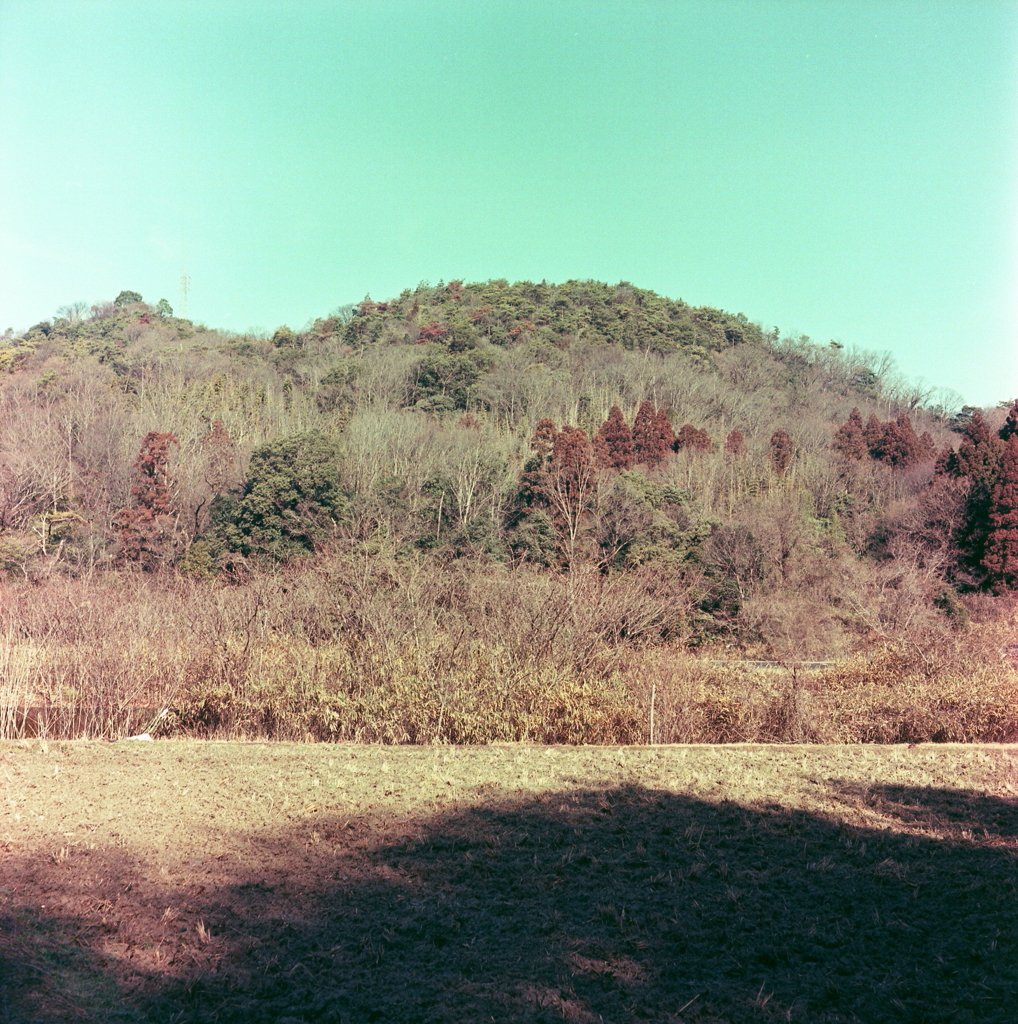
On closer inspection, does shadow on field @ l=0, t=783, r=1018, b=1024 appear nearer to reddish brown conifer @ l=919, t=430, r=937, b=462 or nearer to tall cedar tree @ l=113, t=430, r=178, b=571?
tall cedar tree @ l=113, t=430, r=178, b=571

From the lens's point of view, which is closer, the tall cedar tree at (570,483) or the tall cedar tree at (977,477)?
the tall cedar tree at (977,477)

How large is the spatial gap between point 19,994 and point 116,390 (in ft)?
158

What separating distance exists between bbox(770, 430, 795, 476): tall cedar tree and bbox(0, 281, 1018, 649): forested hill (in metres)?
0.14

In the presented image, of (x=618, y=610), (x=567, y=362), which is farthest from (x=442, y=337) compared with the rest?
(x=618, y=610)

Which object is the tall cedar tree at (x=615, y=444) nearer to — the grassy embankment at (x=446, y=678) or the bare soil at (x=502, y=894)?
the grassy embankment at (x=446, y=678)

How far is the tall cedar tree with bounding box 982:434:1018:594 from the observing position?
28.2 m

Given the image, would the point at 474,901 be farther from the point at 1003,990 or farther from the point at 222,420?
the point at 222,420

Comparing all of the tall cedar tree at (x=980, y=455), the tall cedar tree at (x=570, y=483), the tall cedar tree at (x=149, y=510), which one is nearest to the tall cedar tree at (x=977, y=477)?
the tall cedar tree at (x=980, y=455)

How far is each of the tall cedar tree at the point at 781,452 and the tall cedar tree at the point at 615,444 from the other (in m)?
7.70

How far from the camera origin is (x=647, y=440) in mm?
40656

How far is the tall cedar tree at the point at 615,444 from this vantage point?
124 ft

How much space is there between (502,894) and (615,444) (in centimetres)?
3489

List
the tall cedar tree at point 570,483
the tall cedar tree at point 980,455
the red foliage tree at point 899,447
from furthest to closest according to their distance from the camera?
1. the red foliage tree at point 899,447
2. the tall cedar tree at point 980,455
3. the tall cedar tree at point 570,483

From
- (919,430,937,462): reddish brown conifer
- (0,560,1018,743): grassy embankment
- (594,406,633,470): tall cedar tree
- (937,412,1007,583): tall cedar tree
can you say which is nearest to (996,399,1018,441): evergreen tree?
(937,412,1007,583): tall cedar tree
